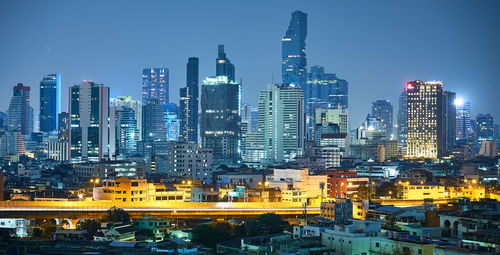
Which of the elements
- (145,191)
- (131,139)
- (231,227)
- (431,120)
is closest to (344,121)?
(431,120)

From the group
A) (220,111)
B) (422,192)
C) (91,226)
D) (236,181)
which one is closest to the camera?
(91,226)

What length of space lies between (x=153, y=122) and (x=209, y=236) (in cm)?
14506

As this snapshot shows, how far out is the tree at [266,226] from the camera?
131 ft

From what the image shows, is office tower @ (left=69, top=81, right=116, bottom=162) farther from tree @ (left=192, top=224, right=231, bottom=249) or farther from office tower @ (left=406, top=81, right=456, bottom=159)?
tree @ (left=192, top=224, right=231, bottom=249)

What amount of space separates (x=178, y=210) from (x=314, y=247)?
61.6 ft

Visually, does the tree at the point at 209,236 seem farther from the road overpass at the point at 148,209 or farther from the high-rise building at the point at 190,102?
the high-rise building at the point at 190,102

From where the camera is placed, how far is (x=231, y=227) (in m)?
41.2

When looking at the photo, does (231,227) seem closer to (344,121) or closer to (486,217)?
(486,217)

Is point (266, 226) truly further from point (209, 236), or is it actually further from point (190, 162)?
point (190, 162)

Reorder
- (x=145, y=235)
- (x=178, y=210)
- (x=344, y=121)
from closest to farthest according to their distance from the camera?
(x=145, y=235) < (x=178, y=210) < (x=344, y=121)

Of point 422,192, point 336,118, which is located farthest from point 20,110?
point 422,192

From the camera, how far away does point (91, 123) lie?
110m

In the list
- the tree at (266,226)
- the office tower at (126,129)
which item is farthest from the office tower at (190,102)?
the tree at (266,226)

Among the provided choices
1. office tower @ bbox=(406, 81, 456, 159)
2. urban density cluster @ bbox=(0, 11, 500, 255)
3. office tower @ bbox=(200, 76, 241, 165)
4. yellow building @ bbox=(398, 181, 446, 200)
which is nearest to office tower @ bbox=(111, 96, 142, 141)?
urban density cluster @ bbox=(0, 11, 500, 255)
